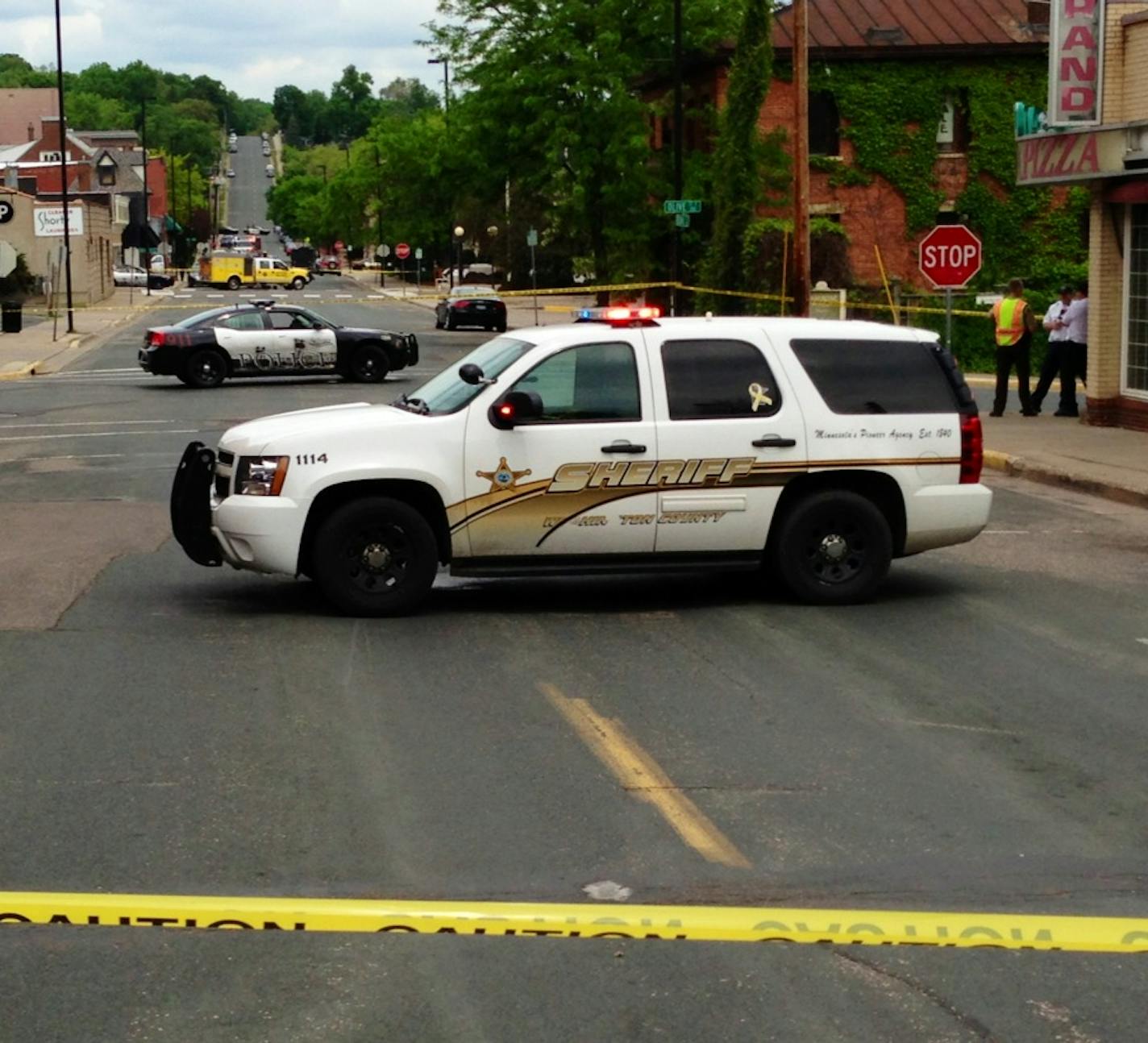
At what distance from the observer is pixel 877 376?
12.2 m

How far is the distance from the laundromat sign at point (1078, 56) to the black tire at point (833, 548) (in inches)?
514

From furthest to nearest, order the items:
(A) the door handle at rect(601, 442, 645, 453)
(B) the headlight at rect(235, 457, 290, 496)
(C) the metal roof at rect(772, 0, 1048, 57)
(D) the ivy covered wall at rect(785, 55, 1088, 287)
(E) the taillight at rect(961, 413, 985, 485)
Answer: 1. (D) the ivy covered wall at rect(785, 55, 1088, 287)
2. (C) the metal roof at rect(772, 0, 1048, 57)
3. (E) the taillight at rect(961, 413, 985, 485)
4. (A) the door handle at rect(601, 442, 645, 453)
5. (B) the headlight at rect(235, 457, 290, 496)

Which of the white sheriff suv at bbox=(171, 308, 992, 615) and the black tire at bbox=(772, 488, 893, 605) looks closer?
the white sheriff suv at bbox=(171, 308, 992, 615)

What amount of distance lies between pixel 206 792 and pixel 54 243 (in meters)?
69.2

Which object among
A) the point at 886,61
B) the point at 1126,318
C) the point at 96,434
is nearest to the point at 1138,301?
the point at 1126,318

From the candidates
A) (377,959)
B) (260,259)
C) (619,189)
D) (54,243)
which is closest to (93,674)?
(377,959)

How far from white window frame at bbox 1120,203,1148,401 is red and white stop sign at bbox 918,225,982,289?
1.83 m

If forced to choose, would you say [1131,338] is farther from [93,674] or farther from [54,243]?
[54,243]

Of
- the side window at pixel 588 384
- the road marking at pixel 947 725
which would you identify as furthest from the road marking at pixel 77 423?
the road marking at pixel 947 725

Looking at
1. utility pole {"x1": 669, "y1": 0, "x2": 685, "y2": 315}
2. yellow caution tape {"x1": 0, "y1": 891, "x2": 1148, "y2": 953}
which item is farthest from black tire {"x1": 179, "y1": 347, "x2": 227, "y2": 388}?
yellow caution tape {"x1": 0, "y1": 891, "x2": 1148, "y2": 953}

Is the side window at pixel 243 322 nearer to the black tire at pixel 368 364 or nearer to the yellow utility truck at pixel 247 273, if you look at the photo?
the black tire at pixel 368 364

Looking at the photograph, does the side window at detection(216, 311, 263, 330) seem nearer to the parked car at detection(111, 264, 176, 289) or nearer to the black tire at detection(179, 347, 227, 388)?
the black tire at detection(179, 347, 227, 388)

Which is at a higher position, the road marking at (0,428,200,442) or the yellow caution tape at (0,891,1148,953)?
the road marking at (0,428,200,442)

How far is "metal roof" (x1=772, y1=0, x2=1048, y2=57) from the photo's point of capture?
2063 inches
